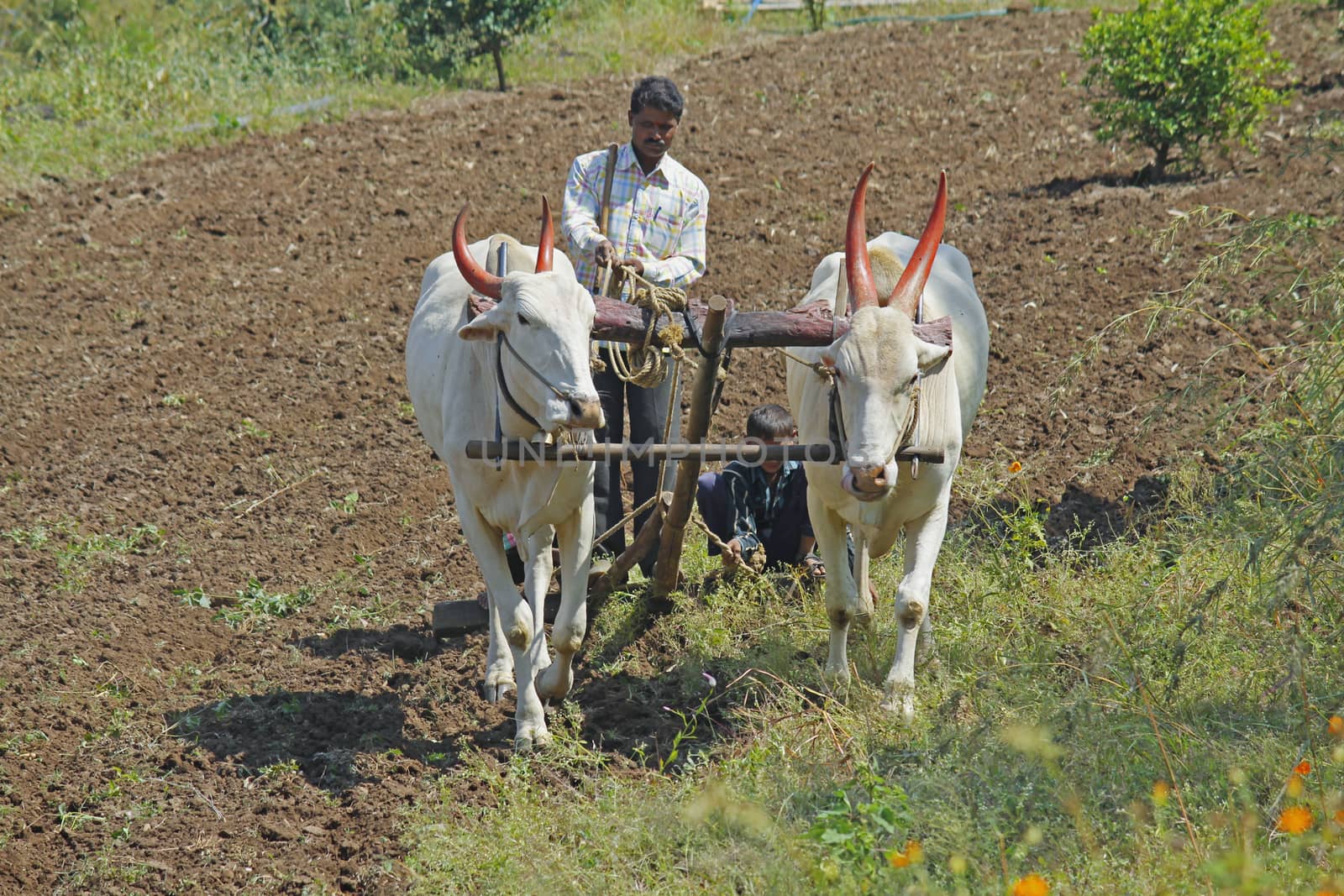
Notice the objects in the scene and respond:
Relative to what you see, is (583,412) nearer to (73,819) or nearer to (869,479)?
(869,479)

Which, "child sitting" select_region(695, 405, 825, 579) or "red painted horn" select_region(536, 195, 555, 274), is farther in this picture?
"child sitting" select_region(695, 405, 825, 579)

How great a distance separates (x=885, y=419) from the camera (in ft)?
13.8

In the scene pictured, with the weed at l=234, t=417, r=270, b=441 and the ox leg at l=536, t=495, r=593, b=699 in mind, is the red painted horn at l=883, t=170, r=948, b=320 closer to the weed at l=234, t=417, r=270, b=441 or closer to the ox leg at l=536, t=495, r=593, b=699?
the ox leg at l=536, t=495, r=593, b=699

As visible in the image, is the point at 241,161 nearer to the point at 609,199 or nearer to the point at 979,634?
the point at 609,199

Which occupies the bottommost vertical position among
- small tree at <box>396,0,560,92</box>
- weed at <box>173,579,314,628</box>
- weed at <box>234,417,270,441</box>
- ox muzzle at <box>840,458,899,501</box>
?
weed at <box>173,579,314,628</box>

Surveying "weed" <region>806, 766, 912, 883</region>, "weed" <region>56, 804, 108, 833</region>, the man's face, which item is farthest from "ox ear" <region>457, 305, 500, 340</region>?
"weed" <region>56, 804, 108, 833</region>

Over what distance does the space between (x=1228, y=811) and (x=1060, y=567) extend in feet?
7.14

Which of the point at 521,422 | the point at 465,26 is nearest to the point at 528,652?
the point at 521,422

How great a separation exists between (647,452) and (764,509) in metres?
1.56

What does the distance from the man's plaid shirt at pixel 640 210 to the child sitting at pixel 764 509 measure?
0.79m

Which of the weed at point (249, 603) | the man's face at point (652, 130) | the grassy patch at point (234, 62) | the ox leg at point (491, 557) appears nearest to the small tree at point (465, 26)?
the grassy patch at point (234, 62)

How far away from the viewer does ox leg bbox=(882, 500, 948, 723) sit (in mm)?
4598

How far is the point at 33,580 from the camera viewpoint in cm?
597

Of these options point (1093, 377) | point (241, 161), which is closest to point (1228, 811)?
point (1093, 377)
